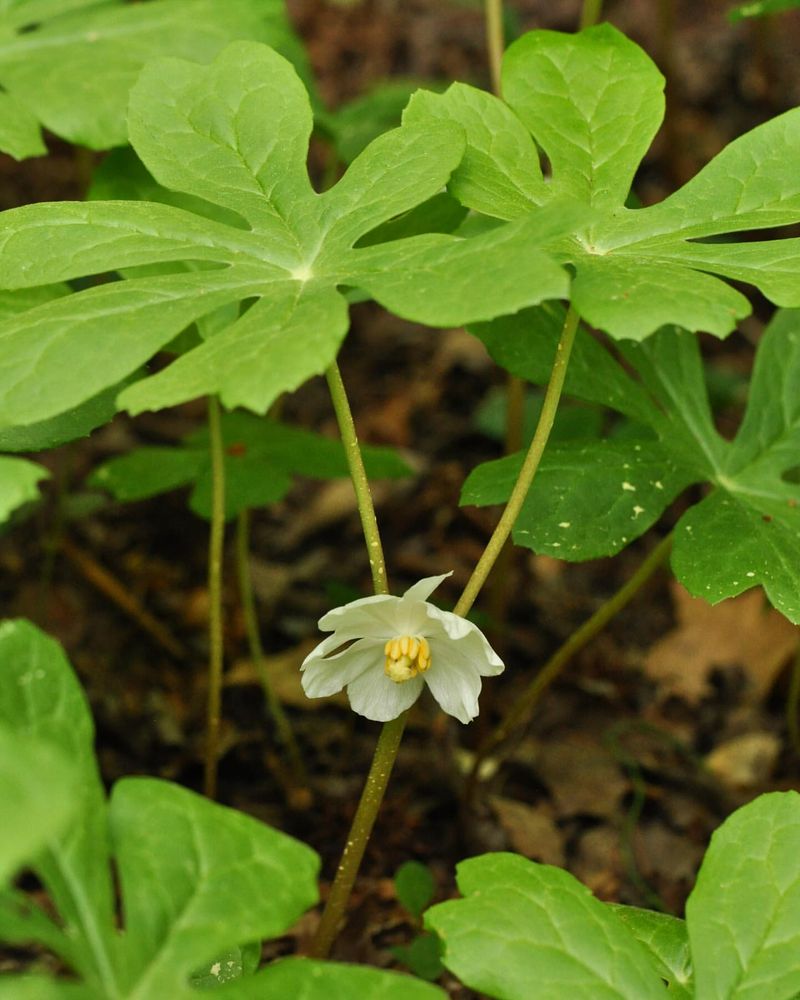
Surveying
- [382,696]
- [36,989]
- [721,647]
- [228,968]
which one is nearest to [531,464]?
[382,696]

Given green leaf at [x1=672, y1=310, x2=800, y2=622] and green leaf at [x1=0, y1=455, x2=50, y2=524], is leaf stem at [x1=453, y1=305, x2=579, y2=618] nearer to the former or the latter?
green leaf at [x1=672, y1=310, x2=800, y2=622]

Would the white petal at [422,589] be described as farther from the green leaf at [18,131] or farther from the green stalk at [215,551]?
the green leaf at [18,131]

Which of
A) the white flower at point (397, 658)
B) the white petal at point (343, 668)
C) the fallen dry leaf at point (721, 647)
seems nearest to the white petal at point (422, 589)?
the white flower at point (397, 658)

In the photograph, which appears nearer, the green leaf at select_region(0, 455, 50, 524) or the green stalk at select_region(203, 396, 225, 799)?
the green leaf at select_region(0, 455, 50, 524)

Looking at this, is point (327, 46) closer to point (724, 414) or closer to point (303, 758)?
point (724, 414)

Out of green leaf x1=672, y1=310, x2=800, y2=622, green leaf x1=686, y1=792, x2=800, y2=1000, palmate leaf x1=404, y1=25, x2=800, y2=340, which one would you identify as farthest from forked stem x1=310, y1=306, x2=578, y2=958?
green leaf x1=686, y1=792, x2=800, y2=1000

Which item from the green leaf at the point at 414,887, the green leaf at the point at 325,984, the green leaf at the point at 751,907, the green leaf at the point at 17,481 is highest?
the green leaf at the point at 17,481

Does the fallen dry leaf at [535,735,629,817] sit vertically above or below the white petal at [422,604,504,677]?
below
